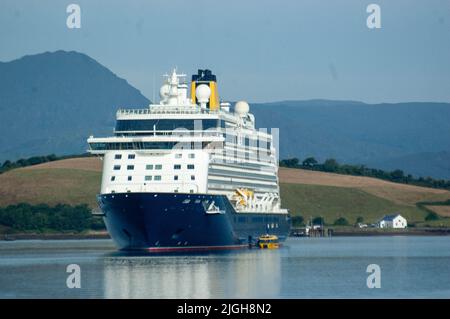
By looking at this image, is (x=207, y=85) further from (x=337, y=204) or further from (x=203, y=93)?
(x=337, y=204)

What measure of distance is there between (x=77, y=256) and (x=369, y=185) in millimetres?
97191

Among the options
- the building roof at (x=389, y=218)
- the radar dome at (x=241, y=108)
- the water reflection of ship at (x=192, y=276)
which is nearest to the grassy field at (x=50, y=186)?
the building roof at (x=389, y=218)

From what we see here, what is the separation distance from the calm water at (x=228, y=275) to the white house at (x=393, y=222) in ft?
229

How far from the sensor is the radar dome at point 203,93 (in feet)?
286

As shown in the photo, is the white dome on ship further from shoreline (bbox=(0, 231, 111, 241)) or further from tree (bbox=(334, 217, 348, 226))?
tree (bbox=(334, 217, 348, 226))

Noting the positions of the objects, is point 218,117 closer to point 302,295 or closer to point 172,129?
point 172,129

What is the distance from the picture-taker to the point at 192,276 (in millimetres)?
55688

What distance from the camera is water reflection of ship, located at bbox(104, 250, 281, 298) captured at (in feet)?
160

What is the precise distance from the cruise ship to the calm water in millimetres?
2184

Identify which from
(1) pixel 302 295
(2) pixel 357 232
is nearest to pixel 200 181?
(1) pixel 302 295

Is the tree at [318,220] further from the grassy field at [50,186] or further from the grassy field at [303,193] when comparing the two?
the grassy field at [50,186]

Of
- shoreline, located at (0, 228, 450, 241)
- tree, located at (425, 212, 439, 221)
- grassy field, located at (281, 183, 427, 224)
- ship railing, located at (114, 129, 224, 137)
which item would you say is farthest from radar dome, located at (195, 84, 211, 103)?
tree, located at (425, 212, 439, 221)

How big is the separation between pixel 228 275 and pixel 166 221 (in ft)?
50.8

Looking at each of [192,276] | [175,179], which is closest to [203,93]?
[175,179]
